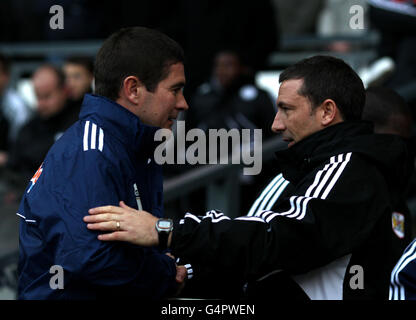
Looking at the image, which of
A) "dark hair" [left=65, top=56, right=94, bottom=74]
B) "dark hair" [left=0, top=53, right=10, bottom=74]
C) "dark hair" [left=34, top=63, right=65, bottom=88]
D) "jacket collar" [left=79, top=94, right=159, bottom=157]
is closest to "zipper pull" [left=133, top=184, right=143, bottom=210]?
"jacket collar" [left=79, top=94, right=159, bottom=157]

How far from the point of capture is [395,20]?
5.70 m

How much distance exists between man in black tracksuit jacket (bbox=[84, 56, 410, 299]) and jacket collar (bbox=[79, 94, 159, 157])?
0.34 m

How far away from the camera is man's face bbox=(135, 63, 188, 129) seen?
2.84 metres

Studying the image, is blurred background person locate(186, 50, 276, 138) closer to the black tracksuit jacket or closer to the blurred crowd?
the blurred crowd

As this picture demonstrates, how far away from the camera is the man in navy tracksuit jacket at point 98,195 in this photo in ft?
8.20

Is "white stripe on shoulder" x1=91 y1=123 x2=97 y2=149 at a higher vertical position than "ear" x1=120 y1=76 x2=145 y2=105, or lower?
lower

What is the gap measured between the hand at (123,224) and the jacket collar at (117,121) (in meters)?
0.32

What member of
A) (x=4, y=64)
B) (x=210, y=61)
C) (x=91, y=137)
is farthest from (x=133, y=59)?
(x=4, y=64)

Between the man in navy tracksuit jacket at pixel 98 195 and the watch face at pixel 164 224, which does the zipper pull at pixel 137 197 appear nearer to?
the man in navy tracksuit jacket at pixel 98 195

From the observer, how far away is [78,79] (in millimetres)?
6340

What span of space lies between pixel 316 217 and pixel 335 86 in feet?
1.89

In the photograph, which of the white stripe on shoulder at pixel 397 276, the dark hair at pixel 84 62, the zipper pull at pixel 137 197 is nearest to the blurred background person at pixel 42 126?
the dark hair at pixel 84 62

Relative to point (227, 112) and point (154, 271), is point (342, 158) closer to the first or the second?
point (154, 271)

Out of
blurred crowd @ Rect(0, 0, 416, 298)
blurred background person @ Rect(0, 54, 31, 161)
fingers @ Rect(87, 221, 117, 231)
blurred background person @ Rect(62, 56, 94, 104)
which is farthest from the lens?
blurred background person @ Rect(0, 54, 31, 161)
